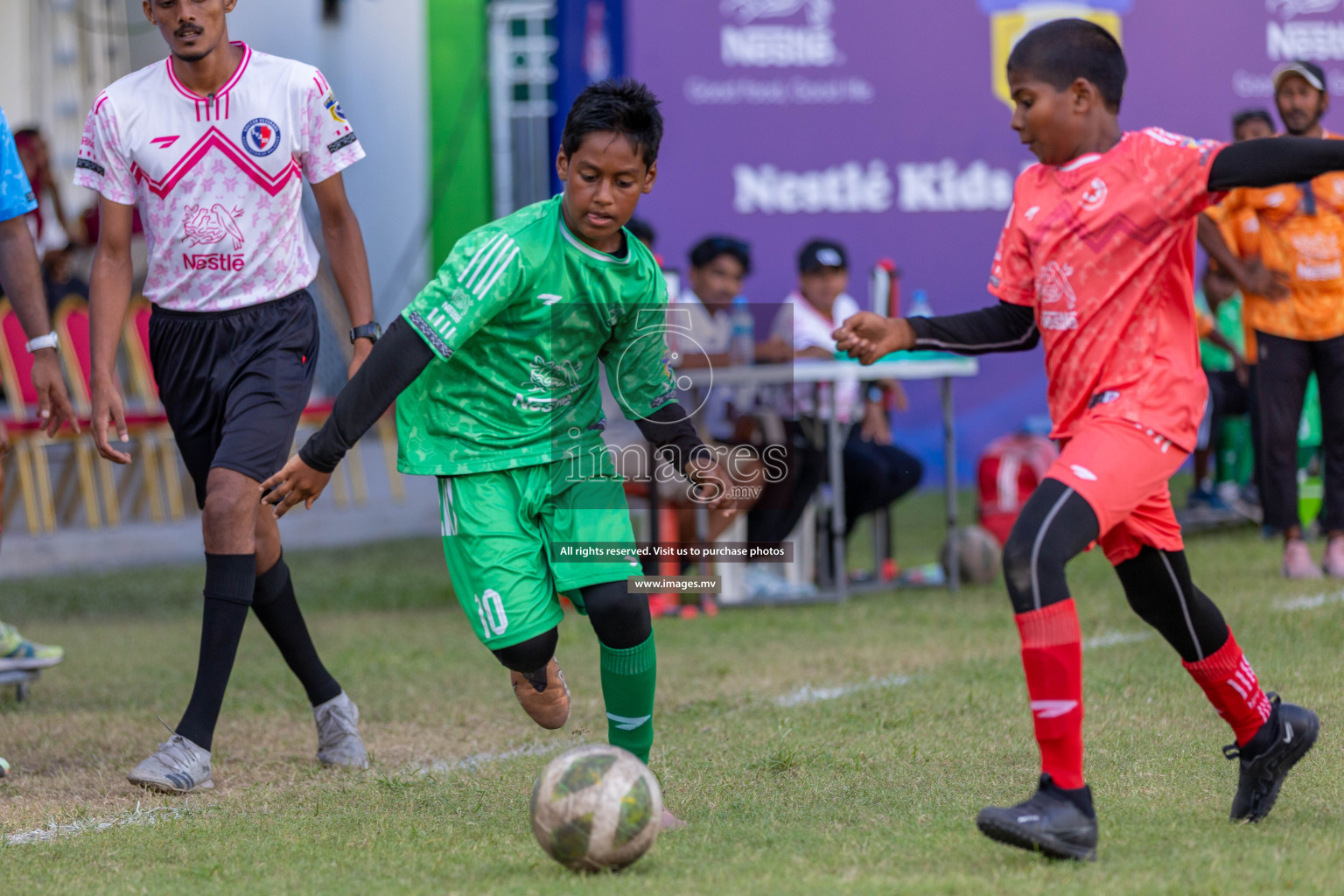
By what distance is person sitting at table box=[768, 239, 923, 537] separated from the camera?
8.27m

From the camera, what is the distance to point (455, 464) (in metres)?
3.88

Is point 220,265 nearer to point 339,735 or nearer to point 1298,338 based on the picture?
point 339,735

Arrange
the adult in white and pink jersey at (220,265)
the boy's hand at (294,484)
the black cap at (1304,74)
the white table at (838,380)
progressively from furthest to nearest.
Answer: the white table at (838,380) → the black cap at (1304,74) → the adult in white and pink jersey at (220,265) → the boy's hand at (294,484)

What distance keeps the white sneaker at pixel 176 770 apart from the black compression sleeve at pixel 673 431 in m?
1.61

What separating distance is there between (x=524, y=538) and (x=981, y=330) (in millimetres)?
1218

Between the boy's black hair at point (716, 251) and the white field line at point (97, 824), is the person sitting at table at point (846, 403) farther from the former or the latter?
the white field line at point (97, 824)

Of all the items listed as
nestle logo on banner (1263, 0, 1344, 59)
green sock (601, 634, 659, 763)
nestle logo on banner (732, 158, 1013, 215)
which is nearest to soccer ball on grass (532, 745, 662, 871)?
green sock (601, 634, 659, 763)

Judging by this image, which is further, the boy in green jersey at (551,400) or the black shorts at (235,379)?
the black shorts at (235,379)

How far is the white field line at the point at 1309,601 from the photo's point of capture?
6.77 m

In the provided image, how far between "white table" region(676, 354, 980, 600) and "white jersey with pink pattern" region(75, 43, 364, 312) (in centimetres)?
278

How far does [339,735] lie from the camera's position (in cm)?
482

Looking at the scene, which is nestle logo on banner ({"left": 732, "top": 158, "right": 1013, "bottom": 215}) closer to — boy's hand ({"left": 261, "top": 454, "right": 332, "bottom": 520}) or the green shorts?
the green shorts

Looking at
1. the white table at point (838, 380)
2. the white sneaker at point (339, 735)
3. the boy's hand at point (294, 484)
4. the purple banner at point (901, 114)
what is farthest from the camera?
the purple banner at point (901, 114)

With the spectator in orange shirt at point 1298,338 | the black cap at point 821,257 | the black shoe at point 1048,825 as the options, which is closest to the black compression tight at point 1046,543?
the black shoe at point 1048,825
